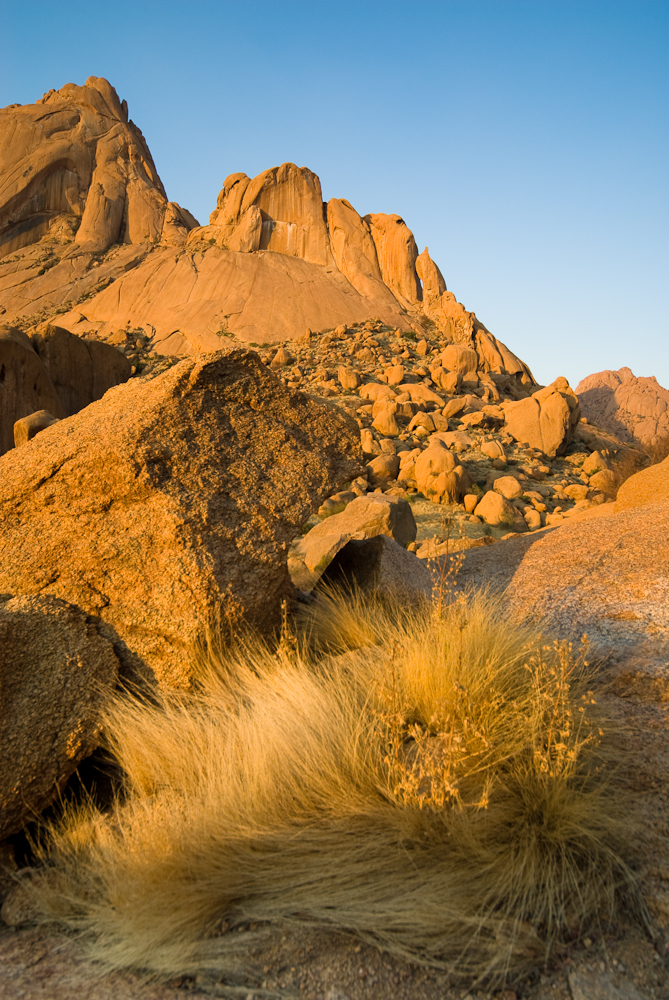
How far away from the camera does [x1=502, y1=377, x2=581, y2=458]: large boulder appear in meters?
22.7

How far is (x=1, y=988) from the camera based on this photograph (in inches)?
69.4

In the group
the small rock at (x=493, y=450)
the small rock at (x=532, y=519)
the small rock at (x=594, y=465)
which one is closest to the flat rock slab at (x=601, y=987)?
the small rock at (x=532, y=519)

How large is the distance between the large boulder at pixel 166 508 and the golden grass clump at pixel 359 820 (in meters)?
0.41

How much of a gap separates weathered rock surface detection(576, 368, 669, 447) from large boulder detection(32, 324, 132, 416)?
144 feet

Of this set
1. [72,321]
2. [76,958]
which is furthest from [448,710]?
[72,321]

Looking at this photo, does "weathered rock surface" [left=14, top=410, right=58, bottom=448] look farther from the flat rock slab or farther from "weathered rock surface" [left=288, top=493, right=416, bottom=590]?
the flat rock slab

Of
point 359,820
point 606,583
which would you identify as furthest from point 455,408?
point 359,820

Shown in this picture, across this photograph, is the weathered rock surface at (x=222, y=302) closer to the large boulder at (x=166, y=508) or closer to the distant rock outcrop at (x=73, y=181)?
the distant rock outcrop at (x=73, y=181)

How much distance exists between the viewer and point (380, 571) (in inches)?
182

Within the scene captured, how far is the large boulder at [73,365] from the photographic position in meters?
15.3

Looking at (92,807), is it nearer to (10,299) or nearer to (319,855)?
(319,855)

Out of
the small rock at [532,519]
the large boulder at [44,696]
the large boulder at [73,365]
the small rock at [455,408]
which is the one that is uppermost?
the large boulder at [73,365]

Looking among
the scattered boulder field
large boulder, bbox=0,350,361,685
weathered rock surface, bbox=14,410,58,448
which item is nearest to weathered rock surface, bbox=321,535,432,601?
the scattered boulder field

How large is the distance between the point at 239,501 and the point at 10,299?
44436 mm
